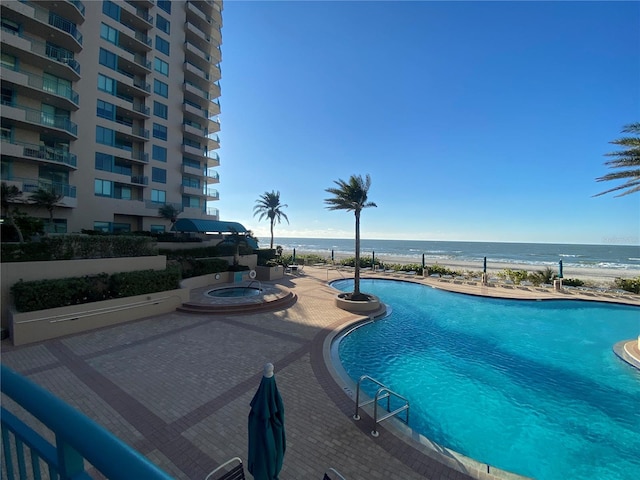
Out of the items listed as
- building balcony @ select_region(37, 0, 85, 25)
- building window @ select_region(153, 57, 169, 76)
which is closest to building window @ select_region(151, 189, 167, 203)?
building window @ select_region(153, 57, 169, 76)

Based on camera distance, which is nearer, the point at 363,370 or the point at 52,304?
the point at 363,370

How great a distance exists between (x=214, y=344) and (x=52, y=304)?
23.9ft

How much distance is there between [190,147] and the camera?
36969mm

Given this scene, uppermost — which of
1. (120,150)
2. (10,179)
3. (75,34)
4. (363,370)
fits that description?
(75,34)

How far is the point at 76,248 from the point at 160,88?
28.0 meters

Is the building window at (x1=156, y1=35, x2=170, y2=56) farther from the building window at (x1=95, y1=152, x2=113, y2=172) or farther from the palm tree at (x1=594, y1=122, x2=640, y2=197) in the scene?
the palm tree at (x1=594, y1=122, x2=640, y2=197)

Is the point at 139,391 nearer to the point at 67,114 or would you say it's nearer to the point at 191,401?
the point at 191,401

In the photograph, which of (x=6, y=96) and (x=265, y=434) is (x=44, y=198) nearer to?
(x=6, y=96)

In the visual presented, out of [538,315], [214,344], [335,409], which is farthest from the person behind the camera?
[538,315]

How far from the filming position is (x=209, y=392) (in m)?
8.22

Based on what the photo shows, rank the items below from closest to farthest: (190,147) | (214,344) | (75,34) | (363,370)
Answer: (363,370), (214,344), (75,34), (190,147)

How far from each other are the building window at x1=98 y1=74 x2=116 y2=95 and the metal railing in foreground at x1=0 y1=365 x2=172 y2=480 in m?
36.8

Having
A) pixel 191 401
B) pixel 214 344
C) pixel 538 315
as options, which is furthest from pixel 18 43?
pixel 538 315

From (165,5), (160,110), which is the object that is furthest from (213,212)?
(165,5)
